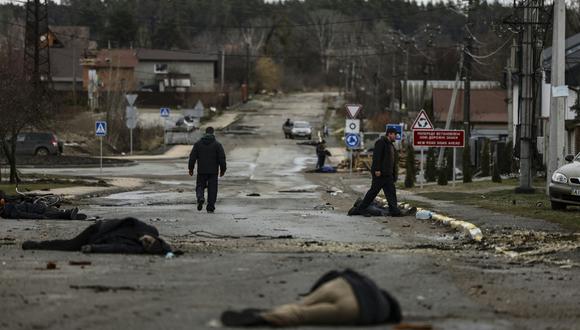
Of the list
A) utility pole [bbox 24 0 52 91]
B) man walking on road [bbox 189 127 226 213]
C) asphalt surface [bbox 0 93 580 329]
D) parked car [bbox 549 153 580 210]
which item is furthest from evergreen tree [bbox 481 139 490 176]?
man walking on road [bbox 189 127 226 213]

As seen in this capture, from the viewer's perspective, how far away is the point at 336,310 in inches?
309

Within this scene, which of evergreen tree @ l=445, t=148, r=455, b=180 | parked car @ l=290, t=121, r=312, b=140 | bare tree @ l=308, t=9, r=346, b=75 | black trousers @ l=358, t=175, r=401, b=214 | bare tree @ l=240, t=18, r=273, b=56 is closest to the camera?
black trousers @ l=358, t=175, r=401, b=214

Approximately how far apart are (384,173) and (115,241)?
977 centimetres

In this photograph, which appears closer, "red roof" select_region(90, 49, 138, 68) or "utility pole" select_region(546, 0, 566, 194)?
"utility pole" select_region(546, 0, 566, 194)

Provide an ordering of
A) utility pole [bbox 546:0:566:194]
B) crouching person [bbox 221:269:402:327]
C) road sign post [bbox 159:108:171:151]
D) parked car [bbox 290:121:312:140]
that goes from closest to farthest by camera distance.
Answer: crouching person [bbox 221:269:402:327], utility pole [bbox 546:0:566:194], road sign post [bbox 159:108:171:151], parked car [bbox 290:121:312:140]

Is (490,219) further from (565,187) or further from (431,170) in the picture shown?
(431,170)

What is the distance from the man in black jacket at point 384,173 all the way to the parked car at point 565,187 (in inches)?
137

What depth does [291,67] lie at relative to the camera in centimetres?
17312

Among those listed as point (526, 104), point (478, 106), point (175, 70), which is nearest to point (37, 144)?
point (478, 106)

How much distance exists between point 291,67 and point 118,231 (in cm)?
16129

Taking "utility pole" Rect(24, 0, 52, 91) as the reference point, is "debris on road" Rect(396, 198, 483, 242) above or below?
below

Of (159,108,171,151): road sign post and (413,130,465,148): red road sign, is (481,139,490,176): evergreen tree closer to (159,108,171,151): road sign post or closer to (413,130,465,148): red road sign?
(413,130,465,148): red road sign

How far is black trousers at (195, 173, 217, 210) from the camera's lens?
883 inches

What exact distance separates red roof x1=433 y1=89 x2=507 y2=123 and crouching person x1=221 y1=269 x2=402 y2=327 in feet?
209
